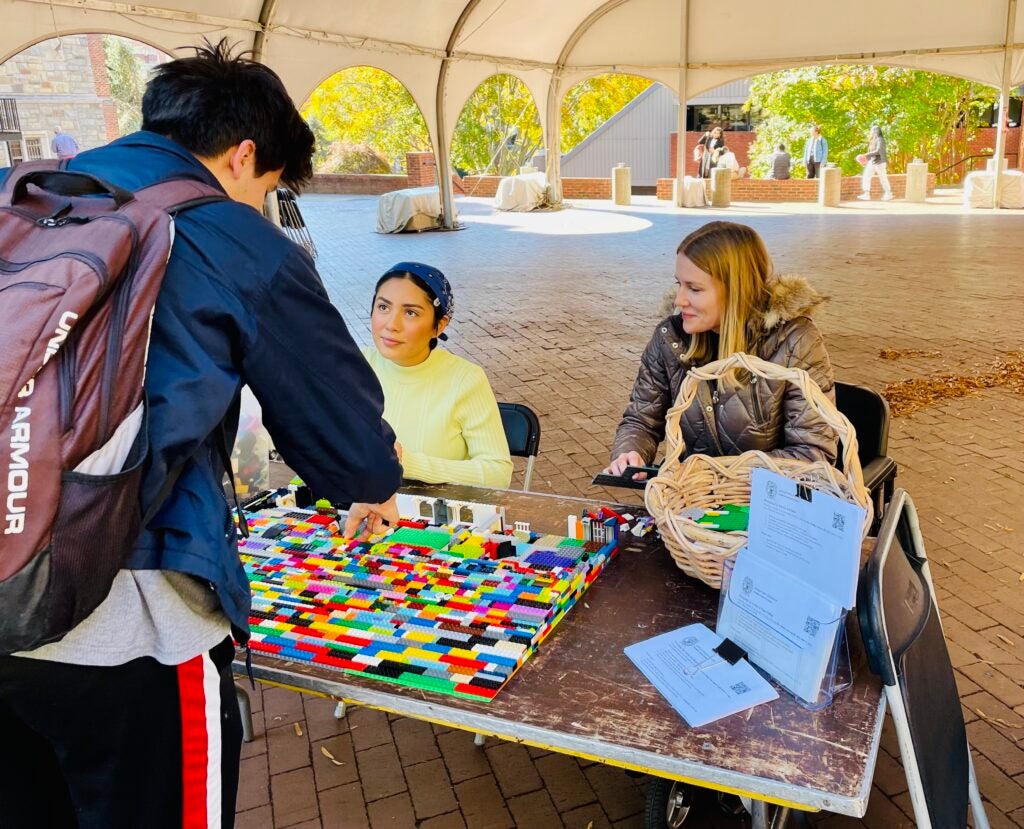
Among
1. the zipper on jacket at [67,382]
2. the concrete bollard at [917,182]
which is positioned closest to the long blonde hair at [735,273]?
the zipper on jacket at [67,382]

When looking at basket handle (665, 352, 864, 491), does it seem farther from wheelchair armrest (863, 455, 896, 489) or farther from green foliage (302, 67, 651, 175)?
green foliage (302, 67, 651, 175)

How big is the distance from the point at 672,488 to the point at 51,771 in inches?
56.4

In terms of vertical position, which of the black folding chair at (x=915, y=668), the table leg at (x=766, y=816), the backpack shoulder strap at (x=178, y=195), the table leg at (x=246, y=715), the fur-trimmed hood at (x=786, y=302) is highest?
the backpack shoulder strap at (x=178, y=195)

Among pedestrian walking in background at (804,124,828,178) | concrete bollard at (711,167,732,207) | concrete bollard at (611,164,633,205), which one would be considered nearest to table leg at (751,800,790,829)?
concrete bollard at (711,167,732,207)

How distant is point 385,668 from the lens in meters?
1.74

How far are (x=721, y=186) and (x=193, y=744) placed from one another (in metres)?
21.0

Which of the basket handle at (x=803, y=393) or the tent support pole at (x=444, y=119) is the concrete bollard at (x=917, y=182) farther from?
the basket handle at (x=803, y=393)

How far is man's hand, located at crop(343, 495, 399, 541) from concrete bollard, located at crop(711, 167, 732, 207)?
19.9 metres

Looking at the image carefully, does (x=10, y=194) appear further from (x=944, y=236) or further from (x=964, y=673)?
→ (x=944, y=236)

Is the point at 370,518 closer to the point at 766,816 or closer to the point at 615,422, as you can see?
the point at 766,816

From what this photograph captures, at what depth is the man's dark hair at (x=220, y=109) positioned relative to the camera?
5.23 ft

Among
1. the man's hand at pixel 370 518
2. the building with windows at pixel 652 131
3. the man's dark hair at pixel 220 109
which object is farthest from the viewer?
the building with windows at pixel 652 131

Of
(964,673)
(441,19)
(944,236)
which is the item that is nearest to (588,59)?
(441,19)

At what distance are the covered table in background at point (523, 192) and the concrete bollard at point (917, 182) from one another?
8288 mm
